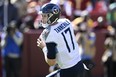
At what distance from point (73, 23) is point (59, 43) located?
5539 millimetres

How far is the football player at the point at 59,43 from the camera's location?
7488 millimetres

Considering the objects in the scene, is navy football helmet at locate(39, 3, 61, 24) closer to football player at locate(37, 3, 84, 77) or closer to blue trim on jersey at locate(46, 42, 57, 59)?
football player at locate(37, 3, 84, 77)

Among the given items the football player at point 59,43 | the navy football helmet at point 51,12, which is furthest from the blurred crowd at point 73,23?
the navy football helmet at point 51,12

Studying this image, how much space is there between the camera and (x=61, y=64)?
7.67 metres

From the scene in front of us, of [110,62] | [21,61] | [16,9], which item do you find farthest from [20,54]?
[110,62]

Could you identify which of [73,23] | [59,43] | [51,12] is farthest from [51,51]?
[73,23]

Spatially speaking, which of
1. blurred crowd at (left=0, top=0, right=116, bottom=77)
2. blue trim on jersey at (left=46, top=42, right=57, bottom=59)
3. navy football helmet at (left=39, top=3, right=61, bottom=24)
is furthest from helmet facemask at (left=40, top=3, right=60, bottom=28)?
blurred crowd at (left=0, top=0, right=116, bottom=77)

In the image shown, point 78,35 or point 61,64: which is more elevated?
point 61,64

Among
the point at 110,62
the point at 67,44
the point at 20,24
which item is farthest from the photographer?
the point at 20,24

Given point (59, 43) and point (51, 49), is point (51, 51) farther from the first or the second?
point (59, 43)

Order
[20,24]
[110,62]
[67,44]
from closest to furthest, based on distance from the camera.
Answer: [67,44], [110,62], [20,24]

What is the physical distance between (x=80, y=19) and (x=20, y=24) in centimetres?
148

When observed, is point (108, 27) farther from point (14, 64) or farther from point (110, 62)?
point (14, 64)

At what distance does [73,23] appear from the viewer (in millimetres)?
13039
